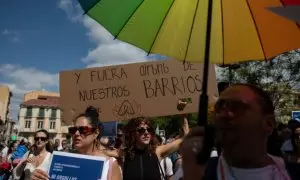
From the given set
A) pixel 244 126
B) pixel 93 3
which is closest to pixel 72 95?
pixel 93 3

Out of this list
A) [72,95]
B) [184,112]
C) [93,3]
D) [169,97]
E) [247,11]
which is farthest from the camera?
[72,95]

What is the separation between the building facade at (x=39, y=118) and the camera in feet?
314

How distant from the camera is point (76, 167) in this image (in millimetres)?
3121

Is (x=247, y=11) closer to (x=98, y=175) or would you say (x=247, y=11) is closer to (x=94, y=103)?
(x=98, y=175)

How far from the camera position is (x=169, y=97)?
529 cm

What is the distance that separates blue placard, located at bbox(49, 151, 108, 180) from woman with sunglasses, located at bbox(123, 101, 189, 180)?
0.79 metres

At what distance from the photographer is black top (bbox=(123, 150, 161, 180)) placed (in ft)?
12.6

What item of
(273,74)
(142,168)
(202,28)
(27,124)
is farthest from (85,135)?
(27,124)

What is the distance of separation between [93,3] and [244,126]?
199 centimetres

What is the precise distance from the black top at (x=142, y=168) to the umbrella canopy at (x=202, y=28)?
4.07 ft

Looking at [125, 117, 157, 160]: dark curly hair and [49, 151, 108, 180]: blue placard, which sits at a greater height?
[125, 117, 157, 160]: dark curly hair

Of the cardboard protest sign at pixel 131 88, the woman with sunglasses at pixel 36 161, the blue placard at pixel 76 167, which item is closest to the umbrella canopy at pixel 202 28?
the blue placard at pixel 76 167

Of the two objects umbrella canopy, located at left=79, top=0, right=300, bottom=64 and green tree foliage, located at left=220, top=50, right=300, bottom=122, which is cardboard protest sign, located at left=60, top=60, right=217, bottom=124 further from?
green tree foliage, located at left=220, top=50, right=300, bottom=122

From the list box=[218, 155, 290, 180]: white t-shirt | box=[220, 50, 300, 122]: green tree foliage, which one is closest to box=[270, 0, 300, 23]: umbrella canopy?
box=[218, 155, 290, 180]: white t-shirt
